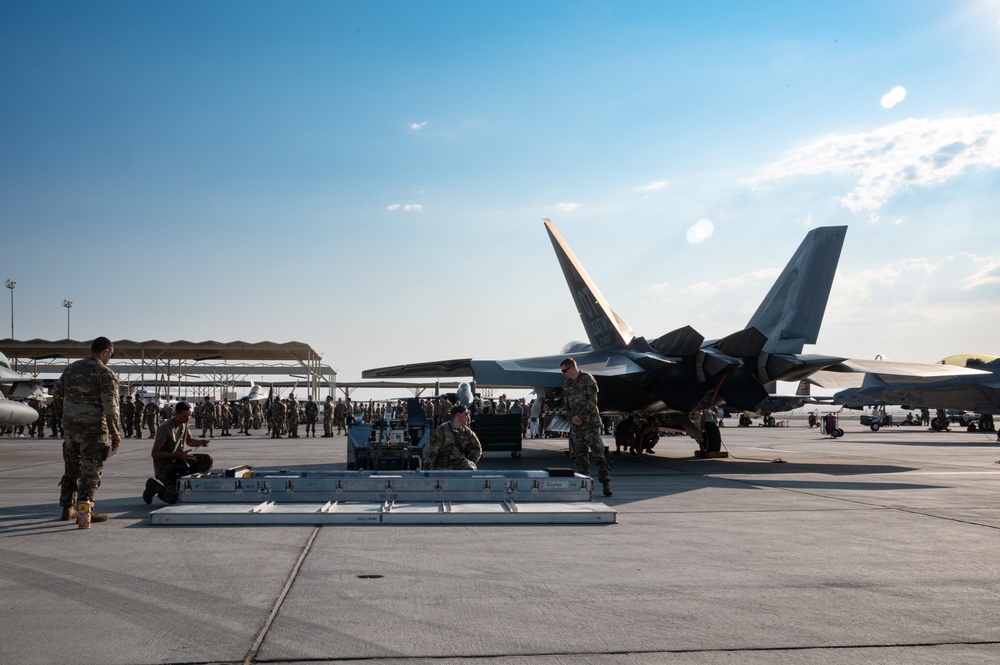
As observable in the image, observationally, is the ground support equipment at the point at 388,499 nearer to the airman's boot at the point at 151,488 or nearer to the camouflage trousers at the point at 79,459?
the airman's boot at the point at 151,488

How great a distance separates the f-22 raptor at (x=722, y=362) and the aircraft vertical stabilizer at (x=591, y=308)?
0.49m

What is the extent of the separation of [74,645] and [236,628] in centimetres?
72

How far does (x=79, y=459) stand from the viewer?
761 cm

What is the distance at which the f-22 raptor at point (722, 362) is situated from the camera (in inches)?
574

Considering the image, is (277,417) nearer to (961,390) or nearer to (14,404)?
(14,404)

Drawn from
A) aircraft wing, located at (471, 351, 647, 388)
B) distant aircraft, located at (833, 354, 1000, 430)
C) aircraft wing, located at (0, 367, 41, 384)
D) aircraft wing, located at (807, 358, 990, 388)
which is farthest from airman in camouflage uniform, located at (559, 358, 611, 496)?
distant aircraft, located at (833, 354, 1000, 430)

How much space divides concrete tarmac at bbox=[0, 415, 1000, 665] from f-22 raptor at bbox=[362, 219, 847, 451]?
6.12 meters

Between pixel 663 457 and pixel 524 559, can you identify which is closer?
pixel 524 559

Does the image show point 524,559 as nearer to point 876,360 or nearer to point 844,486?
point 844,486

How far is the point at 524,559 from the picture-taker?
569 cm

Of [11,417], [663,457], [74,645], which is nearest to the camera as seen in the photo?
[74,645]

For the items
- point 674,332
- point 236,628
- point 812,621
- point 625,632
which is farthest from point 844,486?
point 236,628

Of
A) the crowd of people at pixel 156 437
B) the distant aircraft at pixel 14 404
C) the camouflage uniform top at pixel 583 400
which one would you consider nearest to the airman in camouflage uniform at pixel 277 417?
the distant aircraft at pixel 14 404

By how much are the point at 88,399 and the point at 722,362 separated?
10.9m
